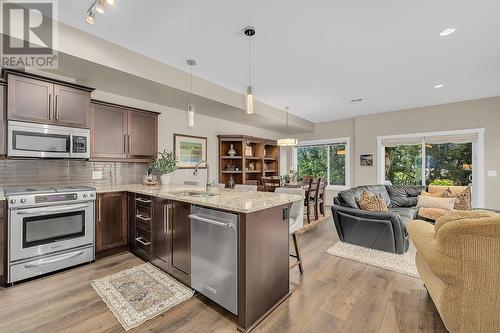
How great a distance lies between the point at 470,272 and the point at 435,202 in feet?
12.0

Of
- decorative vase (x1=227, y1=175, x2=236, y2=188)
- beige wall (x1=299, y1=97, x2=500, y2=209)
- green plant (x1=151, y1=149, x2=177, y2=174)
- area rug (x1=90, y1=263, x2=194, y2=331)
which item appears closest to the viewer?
area rug (x1=90, y1=263, x2=194, y2=331)

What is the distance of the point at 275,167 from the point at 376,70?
402 cm

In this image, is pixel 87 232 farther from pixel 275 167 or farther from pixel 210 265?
pixel 275 167

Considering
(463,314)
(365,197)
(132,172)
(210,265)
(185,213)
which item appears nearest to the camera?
(463,314)

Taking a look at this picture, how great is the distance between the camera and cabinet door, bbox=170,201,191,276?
2.21 metres

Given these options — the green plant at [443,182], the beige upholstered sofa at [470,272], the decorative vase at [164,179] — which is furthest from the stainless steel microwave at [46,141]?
the green plant at [443,182]

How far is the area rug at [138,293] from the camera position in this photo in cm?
188

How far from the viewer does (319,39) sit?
270 centimetres

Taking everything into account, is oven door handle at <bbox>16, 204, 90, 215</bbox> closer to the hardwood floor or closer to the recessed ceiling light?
the hardwood floor

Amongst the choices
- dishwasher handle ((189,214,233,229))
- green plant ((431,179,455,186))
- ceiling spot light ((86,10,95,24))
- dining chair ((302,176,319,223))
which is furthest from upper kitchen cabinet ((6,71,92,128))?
green plant ((431,179,455,186))

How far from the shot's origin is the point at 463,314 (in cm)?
144

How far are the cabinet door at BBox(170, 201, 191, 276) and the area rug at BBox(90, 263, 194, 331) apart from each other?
206mm

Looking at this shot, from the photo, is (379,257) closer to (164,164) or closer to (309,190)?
(309,190)

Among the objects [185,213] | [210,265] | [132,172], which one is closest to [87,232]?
[132,172]
